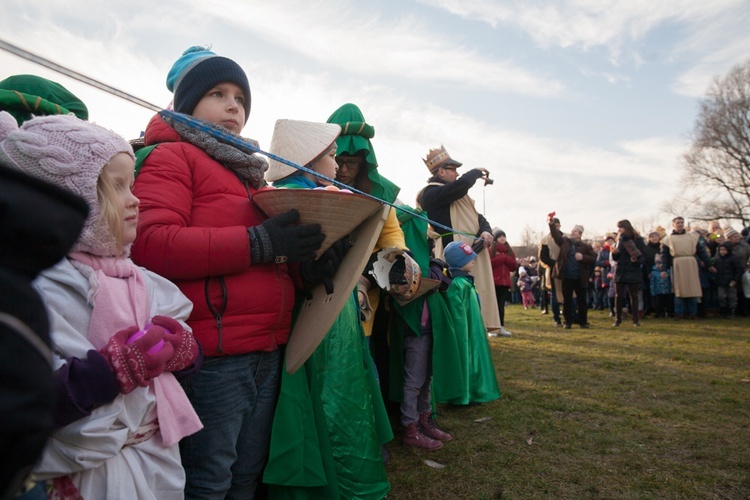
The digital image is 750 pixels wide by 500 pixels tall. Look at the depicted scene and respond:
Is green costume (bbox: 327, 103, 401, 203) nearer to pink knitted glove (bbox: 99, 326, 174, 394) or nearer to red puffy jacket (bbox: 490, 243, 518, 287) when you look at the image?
pink knitted glove (bbox: 99, 326, 174, 394)

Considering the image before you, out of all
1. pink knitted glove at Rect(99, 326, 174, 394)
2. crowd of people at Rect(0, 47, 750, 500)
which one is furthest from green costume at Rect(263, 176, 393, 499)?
pink knitted glove at Rect(99, 326, 174, 394)

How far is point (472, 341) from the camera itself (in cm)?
423

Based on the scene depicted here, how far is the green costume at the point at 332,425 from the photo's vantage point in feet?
5.65

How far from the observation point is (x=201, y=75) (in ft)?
5.64

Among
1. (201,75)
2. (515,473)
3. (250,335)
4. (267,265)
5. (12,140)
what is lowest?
(515,473)

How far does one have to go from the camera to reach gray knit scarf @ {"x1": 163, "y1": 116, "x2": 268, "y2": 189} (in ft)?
5.36

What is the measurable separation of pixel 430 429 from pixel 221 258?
253 centimetres

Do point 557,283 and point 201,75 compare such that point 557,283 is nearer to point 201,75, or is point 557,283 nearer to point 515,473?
point 515,473

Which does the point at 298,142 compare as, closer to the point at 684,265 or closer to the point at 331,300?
the point at 331,300

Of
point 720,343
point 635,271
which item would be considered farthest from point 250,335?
point 635,271

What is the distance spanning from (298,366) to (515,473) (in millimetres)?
1757

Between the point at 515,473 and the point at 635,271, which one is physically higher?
the point at 635,271

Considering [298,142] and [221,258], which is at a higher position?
[298,142]

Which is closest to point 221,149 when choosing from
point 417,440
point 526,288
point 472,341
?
point 417,440
